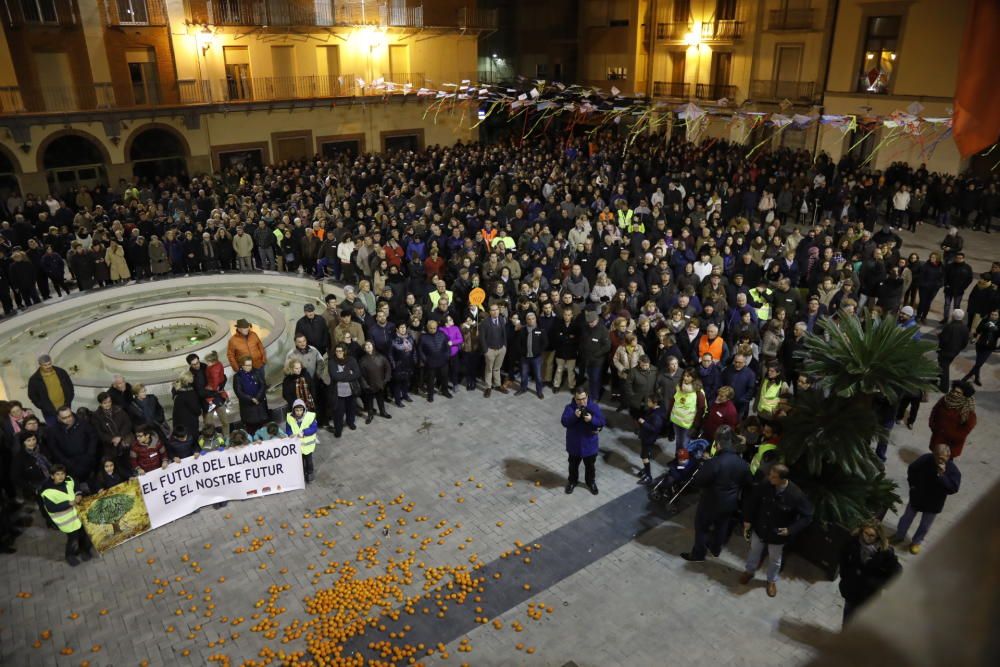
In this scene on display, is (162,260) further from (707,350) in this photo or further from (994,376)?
(994,376)

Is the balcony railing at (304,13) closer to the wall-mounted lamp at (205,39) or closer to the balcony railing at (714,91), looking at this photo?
the wall-mounted lamp at (205,39)

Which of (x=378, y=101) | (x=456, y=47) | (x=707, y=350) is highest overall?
(x=456, y=47)

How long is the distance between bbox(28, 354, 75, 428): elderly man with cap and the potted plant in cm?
1058

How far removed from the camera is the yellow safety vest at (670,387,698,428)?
404 inches

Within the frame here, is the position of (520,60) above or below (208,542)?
above

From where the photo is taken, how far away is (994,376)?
13531 millimetres

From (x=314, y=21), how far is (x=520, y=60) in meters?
18.3

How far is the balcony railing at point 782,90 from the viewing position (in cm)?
3259

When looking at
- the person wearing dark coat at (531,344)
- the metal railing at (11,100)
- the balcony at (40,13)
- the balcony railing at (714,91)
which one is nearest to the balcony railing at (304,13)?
the balcony at (40,13)

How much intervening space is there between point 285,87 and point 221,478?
2722 centimetres

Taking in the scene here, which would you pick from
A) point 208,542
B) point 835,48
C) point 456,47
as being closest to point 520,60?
point 456,47

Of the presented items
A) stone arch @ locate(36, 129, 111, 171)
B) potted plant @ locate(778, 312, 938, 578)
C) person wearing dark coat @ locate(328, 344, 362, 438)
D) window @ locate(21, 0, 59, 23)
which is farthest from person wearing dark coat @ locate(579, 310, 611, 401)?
window @ locate(21, 0, 59, 23)

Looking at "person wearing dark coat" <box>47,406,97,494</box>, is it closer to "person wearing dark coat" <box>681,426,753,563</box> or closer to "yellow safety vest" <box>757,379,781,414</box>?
"person wearing dark coat" <box>681,426,753,563</box>

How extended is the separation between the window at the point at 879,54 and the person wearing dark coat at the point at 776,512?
90.8ft
